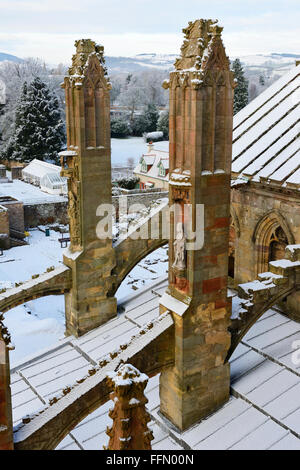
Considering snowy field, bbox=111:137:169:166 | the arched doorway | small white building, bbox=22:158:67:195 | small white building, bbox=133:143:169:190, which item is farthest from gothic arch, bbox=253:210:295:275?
snowy field, bbox=111:137:169:166

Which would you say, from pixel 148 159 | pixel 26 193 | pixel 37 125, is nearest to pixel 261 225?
pixel 26 193

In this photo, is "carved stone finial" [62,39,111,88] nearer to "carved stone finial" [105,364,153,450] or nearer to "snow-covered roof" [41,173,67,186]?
"carved stone finial" [105,364,153,450]

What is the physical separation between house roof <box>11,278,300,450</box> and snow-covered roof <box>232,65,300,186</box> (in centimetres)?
409

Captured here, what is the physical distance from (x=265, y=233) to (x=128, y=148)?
5711 cm

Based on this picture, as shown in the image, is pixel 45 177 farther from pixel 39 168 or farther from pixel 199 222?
pixel 199 222

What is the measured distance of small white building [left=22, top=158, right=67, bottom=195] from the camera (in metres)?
42.6

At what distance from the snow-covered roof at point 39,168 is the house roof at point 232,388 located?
31345 millimetres

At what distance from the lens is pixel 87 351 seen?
1444 centimetres

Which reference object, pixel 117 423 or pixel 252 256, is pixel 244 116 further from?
pixel 117 423

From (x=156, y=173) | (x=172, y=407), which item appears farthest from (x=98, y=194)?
(x=156, y=173)

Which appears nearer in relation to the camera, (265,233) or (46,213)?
(265,233)

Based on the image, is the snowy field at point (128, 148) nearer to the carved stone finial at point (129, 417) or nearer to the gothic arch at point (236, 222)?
the gothic arch at point (236, 222)

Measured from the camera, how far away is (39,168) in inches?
1836

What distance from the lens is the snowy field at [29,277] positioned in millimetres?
19250
